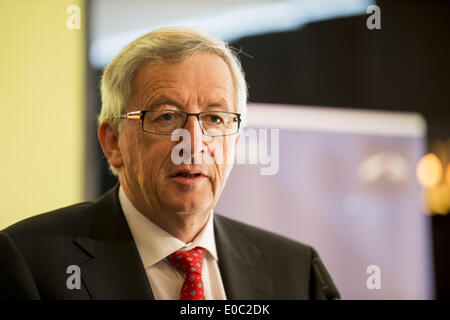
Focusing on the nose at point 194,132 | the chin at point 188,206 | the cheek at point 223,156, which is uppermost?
the nose at point 194,132

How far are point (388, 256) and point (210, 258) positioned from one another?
0.85 metres

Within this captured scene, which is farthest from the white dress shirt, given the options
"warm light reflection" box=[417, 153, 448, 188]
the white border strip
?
"warm light reflection" box=[417, 153, 448, 188]

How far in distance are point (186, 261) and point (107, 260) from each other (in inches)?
6.7

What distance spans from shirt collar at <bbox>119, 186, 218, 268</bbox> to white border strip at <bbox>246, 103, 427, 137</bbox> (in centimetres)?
67

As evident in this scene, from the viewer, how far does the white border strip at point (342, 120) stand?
167 centimetres

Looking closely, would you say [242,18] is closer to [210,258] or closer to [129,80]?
[129,80]

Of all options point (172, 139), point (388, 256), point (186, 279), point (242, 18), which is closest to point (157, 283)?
point (186, 279)

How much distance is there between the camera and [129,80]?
3.43 ft

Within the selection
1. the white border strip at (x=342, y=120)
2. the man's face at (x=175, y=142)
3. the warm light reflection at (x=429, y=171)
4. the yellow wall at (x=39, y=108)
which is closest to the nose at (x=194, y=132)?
the man's face at (x=175, y=142)

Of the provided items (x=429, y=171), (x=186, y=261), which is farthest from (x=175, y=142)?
(x=429, y=171)

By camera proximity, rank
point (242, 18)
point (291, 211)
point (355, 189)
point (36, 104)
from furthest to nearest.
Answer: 1. point (355, 189)
2. point (291, 211)
3. point (242, 18)
4. point (36, 104)

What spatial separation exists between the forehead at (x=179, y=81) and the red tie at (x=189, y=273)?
0.34m

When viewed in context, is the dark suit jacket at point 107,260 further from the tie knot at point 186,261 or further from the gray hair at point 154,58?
the gray hair at point 154,58

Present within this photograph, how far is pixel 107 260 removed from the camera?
3.32ft
